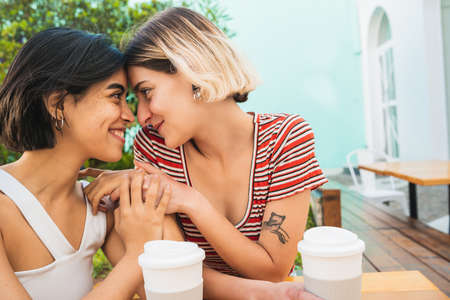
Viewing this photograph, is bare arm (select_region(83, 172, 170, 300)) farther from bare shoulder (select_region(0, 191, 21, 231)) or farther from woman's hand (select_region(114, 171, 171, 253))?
bare shoulder (select_region(0, 191, 21, 231))

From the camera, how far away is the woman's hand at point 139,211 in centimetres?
113

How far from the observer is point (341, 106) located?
36.3 ft

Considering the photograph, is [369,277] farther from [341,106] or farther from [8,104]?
[341,106]

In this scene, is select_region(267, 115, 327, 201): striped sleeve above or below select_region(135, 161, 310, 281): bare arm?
above

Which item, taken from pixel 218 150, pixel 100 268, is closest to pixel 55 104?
pixel 218 150

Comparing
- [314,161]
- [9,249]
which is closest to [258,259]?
[314,161]

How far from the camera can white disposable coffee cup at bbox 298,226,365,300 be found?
67 cm

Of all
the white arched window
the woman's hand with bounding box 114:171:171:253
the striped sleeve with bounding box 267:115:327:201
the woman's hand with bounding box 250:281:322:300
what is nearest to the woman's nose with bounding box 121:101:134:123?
the woman's hand with bounding box 114:171:171:253

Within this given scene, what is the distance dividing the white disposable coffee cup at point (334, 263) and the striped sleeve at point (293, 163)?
0.81 metres

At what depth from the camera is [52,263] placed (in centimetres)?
117

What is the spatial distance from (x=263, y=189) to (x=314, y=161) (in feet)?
0.78

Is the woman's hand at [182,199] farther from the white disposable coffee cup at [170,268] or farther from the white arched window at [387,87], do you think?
the white arched window at [387,87]

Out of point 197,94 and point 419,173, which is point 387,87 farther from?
point 197,94

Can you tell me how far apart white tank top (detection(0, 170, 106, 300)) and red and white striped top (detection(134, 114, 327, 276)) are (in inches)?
19.8
